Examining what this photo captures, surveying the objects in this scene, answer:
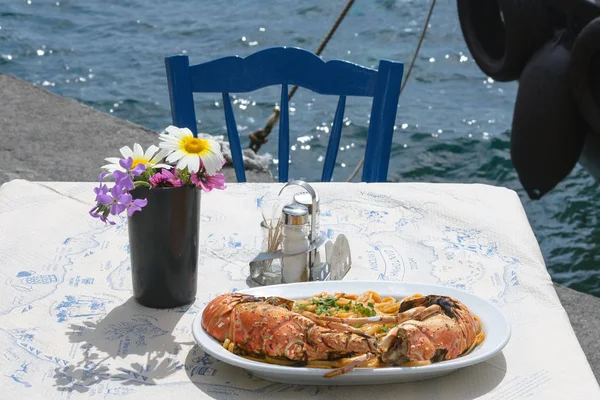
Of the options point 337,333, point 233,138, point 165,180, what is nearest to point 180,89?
point 233,138

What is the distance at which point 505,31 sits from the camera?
322 cm

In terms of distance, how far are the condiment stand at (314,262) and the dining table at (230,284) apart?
24 mm

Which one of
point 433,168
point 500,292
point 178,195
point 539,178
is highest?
point 178,195

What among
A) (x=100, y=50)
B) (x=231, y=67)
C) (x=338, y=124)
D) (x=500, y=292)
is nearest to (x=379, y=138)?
(x=338, y=124)

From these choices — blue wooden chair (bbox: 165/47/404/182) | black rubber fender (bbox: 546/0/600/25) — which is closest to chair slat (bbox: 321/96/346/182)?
blue wooden chair (bbox: 165/47/404/182)

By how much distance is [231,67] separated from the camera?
1992 mm

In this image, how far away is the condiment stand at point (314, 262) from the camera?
1.25 metres

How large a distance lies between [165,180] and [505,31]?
7.82ft

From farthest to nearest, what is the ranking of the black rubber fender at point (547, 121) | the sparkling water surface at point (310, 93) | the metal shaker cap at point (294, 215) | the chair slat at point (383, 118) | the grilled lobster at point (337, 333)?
the sparkling water surface at point (310, 93)
the black rubber fender at point (547, 121)
the chair slat at point (383, 118)
the metal shaker cap at point (294, 215)
the grilled lobster at point (337, 333)

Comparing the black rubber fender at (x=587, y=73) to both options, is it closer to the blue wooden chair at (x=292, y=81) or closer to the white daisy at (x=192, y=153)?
the blue wooden chair at (x=292, y=81)

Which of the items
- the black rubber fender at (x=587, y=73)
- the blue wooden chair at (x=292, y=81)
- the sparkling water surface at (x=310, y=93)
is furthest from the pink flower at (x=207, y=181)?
the sparkling water surface at (x=310, y=93)

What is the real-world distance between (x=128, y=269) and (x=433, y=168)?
3.37 m

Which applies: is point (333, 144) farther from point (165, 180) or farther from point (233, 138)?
point (165, 180)

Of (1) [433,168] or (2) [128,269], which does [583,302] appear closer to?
(2) [128,269]
